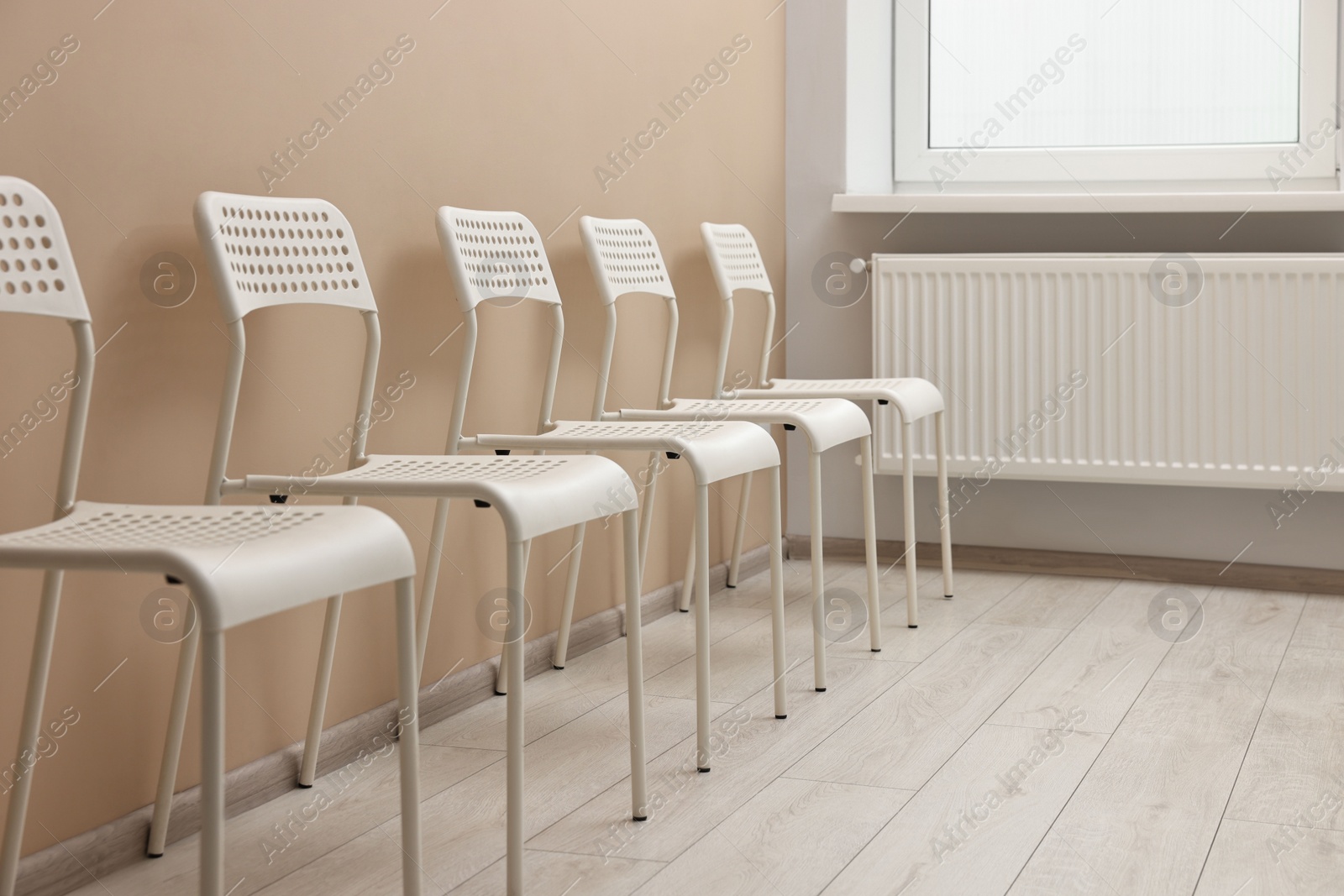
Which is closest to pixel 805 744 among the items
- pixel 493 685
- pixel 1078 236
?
pixel 493 685

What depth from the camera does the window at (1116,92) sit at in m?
2.94

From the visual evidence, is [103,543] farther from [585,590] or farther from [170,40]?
[585,590]

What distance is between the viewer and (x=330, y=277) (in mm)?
1622

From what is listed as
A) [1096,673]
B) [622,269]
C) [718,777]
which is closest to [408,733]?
[718,777]

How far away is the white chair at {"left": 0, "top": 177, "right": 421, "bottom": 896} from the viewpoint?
3.17 feet

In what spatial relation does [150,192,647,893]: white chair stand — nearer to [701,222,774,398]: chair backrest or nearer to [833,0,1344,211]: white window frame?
[701,222,774,398]: chair backrest

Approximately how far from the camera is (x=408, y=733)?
1.20 metres

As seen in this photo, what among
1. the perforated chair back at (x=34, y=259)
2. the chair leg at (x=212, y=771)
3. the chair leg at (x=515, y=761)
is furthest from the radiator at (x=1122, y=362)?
the chair leg at (x=212, y=771)

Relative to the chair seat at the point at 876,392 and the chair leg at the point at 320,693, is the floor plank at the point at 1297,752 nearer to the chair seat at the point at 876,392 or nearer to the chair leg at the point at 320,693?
the chair seat at the point at 876,392

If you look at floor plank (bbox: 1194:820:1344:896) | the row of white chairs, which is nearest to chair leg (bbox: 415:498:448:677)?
the row of white chairs

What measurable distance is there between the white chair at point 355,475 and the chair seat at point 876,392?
936 mm

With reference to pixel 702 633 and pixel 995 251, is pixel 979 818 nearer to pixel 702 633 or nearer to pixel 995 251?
pixel 702 633

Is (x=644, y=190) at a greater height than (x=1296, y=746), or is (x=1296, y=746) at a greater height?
(x=644, y=190)

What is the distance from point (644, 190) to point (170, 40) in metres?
1.18
